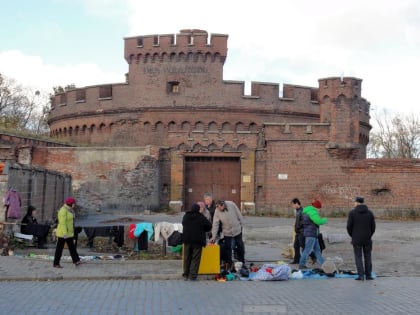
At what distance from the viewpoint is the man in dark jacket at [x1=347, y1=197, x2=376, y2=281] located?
36.5 ft

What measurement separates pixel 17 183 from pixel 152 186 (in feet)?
45.9

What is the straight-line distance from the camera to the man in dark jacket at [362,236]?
11.1 metres

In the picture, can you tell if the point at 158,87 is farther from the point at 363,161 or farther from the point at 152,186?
the point at 363,161

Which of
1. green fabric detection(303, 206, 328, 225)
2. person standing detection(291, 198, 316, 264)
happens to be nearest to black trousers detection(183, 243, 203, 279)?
green fabric detection(303, 206, 328, 225)

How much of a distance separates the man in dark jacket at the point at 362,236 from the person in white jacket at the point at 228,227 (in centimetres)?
238

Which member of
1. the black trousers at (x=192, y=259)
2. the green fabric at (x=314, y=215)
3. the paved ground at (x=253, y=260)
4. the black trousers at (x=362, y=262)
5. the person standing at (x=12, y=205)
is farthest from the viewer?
the person standing at (x=12, y=205)

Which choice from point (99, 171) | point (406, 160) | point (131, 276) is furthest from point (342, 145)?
point (131, 276)

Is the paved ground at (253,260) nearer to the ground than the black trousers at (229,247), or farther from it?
nearer to the ground

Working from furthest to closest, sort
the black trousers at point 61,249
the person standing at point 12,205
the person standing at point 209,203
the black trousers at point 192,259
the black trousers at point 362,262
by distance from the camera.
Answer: the person standing at point 12,205, the person standing at point 209,203, the black trousers at point 61,249, the black trousers at point 362,262, the black trousers at point 192,259

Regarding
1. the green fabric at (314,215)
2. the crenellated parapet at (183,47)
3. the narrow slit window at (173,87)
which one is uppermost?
the crenellated parapet at (183,47)

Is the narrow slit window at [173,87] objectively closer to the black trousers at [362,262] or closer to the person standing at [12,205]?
the person standing at [12,205]

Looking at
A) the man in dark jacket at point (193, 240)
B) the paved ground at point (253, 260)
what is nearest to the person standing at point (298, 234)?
the paved ground at point (253, 260)

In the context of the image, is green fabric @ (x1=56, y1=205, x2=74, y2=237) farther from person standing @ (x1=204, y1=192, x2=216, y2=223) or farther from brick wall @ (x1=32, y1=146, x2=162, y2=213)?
brick wall @ (x1=32, y1=146, x2=162, y2=213)

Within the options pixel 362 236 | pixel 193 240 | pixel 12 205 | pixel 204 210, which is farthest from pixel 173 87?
pixel 362 236
